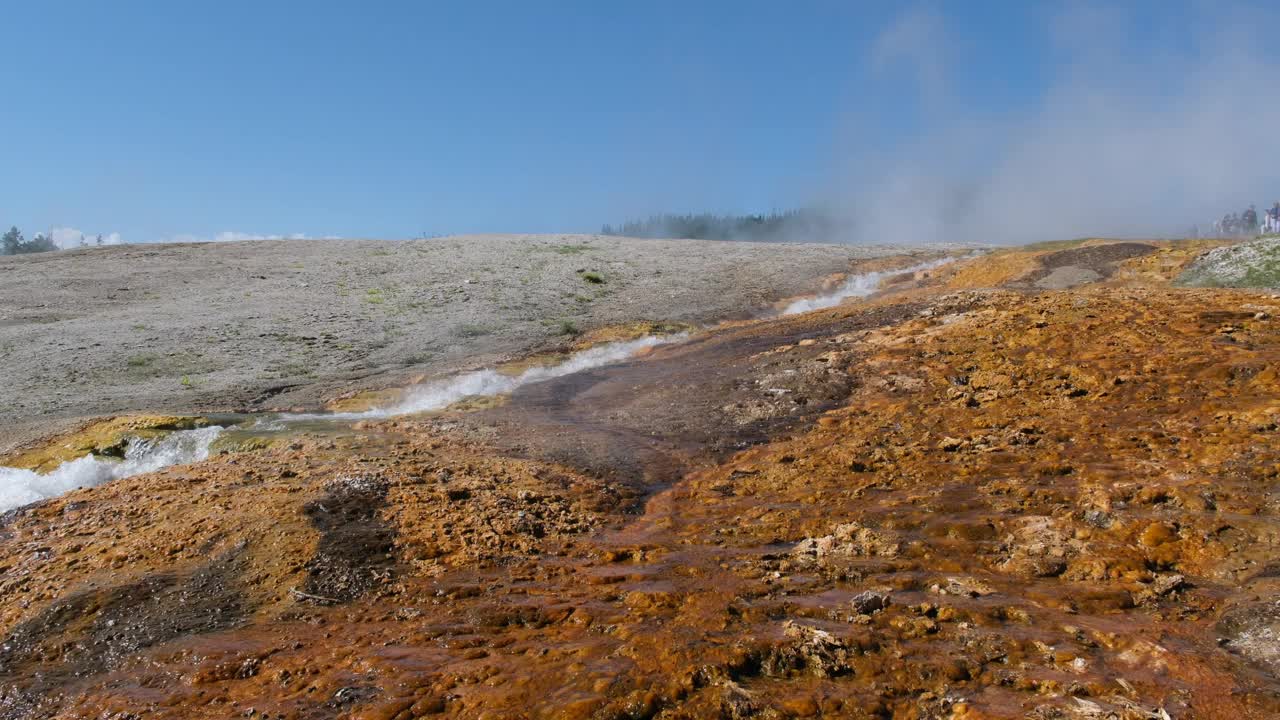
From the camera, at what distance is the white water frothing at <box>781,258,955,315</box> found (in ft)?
91.1

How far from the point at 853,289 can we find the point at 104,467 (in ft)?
84.2

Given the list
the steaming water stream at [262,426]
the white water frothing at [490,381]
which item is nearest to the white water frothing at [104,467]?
the steaming water stream at [262,426]

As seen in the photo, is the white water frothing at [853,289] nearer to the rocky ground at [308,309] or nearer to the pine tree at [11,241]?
the rocky ground at [308,309]

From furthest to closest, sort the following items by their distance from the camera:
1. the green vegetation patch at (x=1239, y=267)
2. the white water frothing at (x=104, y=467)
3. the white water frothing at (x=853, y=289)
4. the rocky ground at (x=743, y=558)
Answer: the white water frothing at (x=853, y=289) < the green vegetation patch at (x=1239, y=267) < the white water frothing at (x=104, y=467) < the rocky ground at (x=743, y=558)

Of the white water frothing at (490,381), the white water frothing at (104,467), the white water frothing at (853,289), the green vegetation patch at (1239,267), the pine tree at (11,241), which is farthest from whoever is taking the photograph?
the pine tree at (11,241)

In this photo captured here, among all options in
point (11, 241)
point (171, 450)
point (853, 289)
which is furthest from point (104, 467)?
point (11, 241)

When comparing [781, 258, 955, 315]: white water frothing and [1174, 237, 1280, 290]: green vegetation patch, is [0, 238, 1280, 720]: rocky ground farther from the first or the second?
[781, 258, 955, 315]: white water frothing

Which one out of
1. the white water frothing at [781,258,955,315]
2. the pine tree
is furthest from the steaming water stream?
the pine tree

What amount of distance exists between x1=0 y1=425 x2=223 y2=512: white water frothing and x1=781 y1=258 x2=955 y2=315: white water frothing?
1850 cm

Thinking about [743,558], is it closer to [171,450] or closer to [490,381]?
[171,450]

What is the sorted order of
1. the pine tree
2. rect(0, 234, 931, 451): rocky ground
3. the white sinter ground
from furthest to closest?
the pine tree
rect(0, 234, 931, 451): rocky ground
the white sinter ground

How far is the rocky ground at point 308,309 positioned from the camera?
63.8ft

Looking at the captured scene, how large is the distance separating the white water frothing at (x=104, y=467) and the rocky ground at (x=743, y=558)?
2.14m

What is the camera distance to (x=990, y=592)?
252 inches
